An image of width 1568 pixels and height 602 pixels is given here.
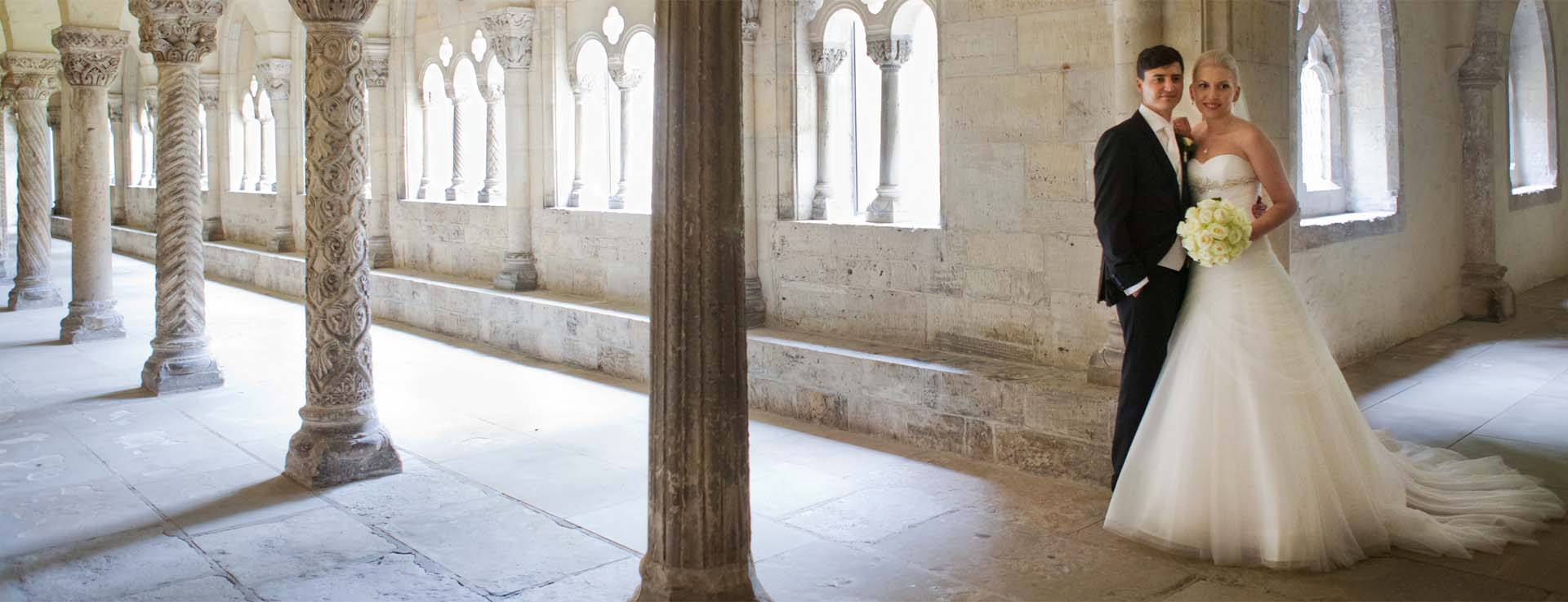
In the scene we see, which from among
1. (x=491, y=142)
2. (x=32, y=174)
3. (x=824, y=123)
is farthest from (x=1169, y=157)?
(x=32, y=174)

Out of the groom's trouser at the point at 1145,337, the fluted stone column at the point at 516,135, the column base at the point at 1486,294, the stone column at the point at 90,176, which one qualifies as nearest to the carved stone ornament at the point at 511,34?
the fluted stone column at the point at 516,135

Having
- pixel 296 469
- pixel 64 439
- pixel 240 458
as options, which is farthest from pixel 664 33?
pixel 64 439

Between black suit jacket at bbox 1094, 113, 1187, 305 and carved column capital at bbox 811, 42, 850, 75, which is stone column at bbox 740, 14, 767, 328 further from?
black suit jacket at bbox 1094, 113, 1187, 305

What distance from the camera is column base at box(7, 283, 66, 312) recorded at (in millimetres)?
10898

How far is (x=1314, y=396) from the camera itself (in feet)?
11.7

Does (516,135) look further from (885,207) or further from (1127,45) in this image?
(1127,45)

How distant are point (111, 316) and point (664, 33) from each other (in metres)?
7.81

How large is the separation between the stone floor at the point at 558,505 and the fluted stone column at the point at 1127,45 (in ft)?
1.94

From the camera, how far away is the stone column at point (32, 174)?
34.2 feet

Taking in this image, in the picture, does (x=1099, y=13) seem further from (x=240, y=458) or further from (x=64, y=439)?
(x=64, y=439)

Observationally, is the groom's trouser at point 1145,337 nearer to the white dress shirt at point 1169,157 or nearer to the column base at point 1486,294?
the white dress shirt at point 1169,157

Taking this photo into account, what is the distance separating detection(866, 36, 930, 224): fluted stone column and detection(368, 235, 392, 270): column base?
19.5ft

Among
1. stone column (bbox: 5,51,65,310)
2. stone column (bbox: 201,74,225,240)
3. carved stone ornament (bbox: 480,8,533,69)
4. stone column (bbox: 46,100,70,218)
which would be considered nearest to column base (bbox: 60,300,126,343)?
stone column (bbox: 5,51,65,310)

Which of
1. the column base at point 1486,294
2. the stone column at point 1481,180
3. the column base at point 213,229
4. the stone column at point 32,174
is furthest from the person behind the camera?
Answer: the column base at point 213,229
